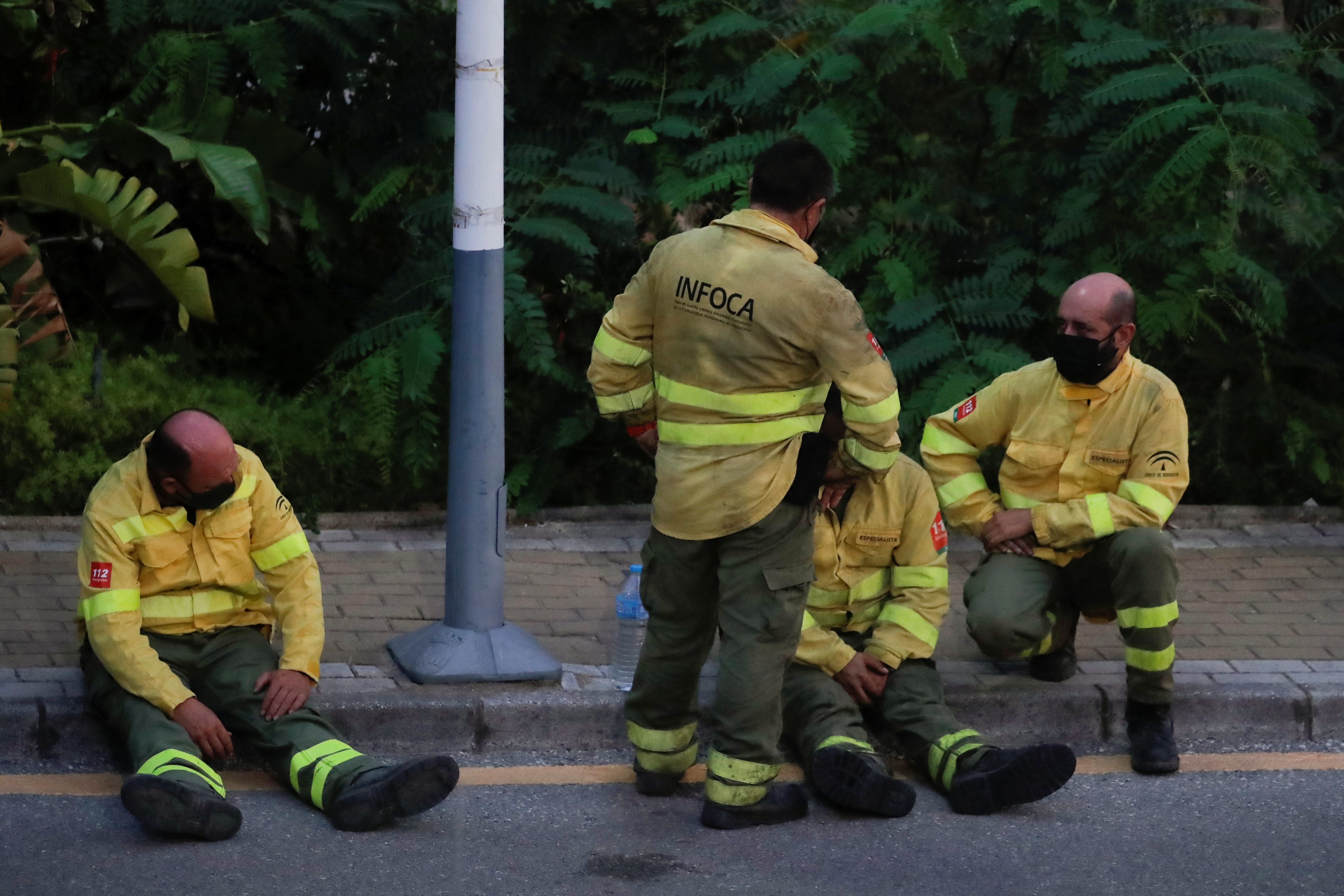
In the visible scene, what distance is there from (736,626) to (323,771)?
3.93ft

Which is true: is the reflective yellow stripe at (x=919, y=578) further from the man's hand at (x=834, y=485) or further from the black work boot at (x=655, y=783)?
the black work boot at (x=655, y=783)

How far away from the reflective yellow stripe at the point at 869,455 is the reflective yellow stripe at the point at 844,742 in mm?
828

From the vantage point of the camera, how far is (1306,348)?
815 cm

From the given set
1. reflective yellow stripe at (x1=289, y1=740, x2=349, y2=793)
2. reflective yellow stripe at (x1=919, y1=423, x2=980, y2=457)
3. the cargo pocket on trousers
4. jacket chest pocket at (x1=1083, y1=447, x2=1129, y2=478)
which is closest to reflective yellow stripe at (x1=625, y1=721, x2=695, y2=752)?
the cargo pocket on trousers

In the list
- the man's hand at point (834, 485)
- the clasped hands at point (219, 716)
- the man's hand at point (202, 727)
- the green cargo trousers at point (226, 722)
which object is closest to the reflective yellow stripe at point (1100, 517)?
the man's hand at point (834, 485)

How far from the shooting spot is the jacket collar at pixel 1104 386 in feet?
18.5

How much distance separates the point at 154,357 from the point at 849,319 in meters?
4.21

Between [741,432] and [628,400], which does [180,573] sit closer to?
[628,400]

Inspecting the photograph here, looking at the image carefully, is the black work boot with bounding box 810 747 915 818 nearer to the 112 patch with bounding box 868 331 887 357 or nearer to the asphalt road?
the asphalt road

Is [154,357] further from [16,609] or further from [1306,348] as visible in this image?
[1306,348]

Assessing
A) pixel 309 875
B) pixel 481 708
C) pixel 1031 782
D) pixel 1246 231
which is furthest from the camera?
pixel 1246 231

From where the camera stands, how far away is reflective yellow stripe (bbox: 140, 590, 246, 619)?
514 centimetres

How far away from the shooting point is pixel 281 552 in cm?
518

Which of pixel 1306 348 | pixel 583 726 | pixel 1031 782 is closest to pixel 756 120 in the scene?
pixel 1306 348
